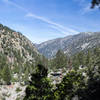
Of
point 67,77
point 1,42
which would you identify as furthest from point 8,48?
point 67,77

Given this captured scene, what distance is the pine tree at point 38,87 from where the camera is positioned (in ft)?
58.1

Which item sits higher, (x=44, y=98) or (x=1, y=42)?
(x=1, y=42)

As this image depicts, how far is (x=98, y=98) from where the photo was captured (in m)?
11.9

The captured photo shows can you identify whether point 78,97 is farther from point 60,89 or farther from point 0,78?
point 0,78

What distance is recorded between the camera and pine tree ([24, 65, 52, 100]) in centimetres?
1770

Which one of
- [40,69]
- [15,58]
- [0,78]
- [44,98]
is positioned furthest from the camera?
[15,58]

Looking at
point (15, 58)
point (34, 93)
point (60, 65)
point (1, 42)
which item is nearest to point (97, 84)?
point (34, 93)

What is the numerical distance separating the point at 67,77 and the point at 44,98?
9326 mm

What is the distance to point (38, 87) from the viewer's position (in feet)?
A: 59.7

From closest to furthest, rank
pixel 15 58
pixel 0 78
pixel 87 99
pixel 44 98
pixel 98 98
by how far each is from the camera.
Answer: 1. pixel 98 98
2. pixel 87 99
3. pixel 44 98
4. pixel 0 78
5. pixel 15 58

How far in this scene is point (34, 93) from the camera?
58.8ft

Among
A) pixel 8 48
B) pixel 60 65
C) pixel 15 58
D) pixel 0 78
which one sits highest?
pixel 8 48

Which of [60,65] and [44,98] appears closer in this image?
[44,98]

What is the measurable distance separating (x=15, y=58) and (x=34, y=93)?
178 meters
